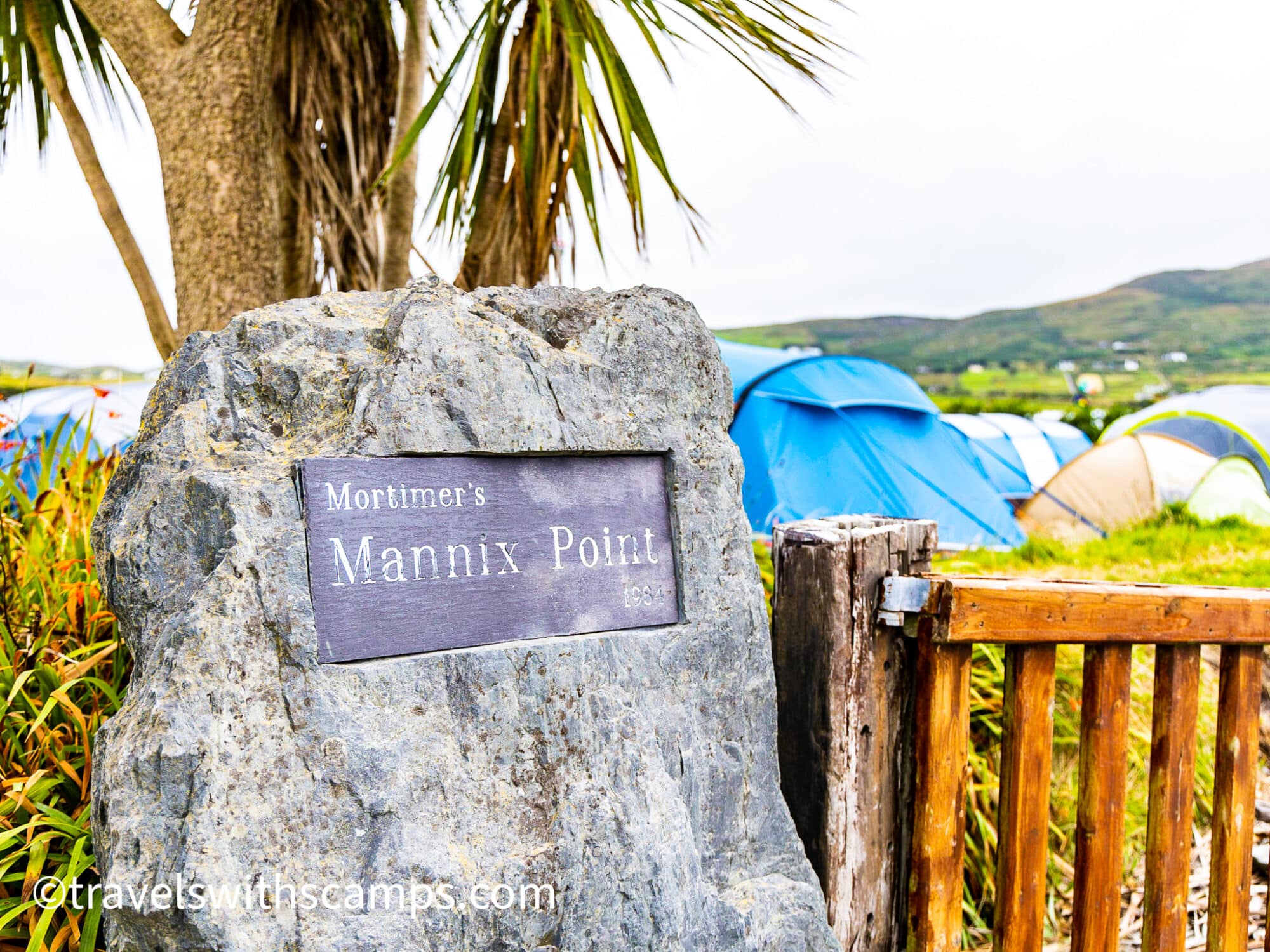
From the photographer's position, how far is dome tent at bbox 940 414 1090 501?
9.00 m

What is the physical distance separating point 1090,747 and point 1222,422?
27.1ft

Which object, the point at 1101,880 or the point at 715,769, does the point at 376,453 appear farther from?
the point at 1101,880

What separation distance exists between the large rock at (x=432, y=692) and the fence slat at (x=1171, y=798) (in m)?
1.06

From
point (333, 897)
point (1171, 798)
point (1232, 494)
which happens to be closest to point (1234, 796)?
point (1171, 798)

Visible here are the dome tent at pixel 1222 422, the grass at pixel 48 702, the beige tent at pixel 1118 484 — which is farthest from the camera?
the dome tent at pixel 1222 422

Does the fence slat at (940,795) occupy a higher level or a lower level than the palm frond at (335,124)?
lower

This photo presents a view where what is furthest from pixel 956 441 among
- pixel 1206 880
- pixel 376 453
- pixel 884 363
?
pixel 376 453

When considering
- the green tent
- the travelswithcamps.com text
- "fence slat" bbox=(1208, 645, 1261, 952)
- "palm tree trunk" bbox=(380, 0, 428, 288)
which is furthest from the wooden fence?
the green tent

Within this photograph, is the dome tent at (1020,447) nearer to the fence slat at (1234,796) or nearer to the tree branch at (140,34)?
the fence slat at (1234,796)

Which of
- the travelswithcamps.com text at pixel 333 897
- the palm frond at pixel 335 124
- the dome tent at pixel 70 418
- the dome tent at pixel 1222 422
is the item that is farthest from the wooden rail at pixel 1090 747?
the dome tent at pixel 1222 422

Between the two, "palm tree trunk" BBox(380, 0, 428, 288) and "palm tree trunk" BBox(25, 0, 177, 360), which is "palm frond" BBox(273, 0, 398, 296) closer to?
"palm tree trunk" BBox(380, 0, 428, 288)

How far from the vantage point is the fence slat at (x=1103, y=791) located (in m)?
2.14

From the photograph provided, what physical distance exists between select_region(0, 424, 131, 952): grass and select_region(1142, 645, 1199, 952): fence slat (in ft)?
8.06

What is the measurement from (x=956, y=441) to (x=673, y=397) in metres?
6.13
